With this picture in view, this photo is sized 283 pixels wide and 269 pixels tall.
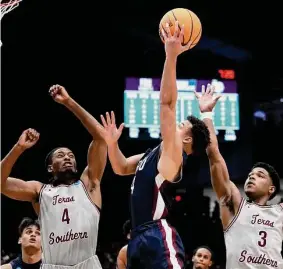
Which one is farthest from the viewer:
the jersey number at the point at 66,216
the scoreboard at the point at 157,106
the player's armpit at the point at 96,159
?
the scoreboard at the point at 157,106

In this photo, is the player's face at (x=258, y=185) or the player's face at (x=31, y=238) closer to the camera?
the player's face at (x=258, y=185)

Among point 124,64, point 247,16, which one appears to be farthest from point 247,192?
point 124,64

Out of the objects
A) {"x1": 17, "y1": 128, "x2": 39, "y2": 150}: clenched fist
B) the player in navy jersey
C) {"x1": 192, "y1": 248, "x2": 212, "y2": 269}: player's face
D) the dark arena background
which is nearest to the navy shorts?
the player in navy jersey

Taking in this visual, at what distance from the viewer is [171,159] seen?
3.88 m

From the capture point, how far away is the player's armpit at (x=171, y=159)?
→ 388cm

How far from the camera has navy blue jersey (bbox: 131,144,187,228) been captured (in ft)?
13.1

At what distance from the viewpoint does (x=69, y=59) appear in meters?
15.0

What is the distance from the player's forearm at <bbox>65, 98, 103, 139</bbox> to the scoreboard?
304 inches

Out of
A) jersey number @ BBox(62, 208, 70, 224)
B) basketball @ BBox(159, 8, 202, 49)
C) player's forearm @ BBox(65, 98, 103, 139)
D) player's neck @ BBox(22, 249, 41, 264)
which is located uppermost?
basketball @ BBox(159, 8, 202, 49)

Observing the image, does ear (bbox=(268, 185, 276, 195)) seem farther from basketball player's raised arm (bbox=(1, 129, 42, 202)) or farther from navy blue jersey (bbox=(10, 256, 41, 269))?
navy blue jersey (bbox=(10, 256, 41, 269))

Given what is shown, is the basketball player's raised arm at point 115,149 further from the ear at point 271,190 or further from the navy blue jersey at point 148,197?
the ear at point 271,190

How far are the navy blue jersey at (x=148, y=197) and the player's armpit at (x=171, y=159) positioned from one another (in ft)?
0.23

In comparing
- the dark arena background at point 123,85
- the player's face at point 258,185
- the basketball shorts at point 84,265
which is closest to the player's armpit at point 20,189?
the basketball shorts at point 84,265

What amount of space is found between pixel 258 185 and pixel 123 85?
9686 millimetres
